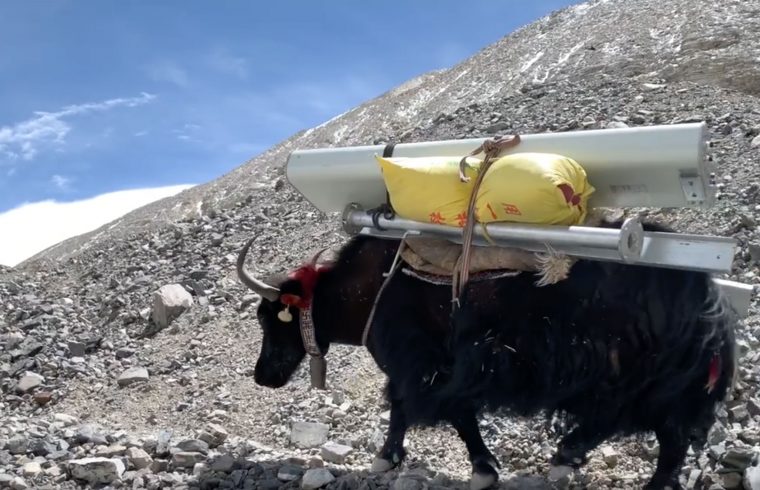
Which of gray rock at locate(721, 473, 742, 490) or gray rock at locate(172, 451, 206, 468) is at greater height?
gray rock at locate(172, 451, 206, 468)

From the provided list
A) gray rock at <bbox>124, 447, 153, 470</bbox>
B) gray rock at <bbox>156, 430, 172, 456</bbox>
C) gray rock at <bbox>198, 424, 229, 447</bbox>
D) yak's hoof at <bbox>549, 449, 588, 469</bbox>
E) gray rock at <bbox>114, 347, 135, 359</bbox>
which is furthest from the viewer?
gray rock at <bbox>114, 347, 135, 359</bbox>

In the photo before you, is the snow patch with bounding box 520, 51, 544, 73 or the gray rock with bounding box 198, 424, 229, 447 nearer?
the gray rock with bounding box 198, 424, 229, 447

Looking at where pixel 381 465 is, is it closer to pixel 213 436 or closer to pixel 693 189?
pixel 213 436

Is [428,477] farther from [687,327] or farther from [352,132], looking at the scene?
[352,132]

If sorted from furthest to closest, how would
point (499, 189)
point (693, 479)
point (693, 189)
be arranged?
point (693, 479) → point (499, 189) → point (693, 189)

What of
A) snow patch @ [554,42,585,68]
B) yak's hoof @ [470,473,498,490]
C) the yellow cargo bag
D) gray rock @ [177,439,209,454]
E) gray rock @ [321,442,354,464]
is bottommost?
yak's hoof @ [470,473,498,490]

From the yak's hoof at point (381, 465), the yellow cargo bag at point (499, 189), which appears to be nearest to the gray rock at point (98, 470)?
the yak's hoof at point (381, 465)

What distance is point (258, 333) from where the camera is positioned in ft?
22.3

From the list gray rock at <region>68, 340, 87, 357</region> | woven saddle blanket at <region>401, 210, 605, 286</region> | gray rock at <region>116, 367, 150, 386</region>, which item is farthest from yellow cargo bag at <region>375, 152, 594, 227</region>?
gray rock at <region>68, 340, 87, 357</region>

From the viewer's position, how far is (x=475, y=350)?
342 centimetres

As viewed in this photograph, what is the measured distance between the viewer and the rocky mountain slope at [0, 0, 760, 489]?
13.3 ft

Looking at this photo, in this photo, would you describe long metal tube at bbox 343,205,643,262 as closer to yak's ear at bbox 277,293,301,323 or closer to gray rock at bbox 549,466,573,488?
yak's ear at bbox 277,293,301,323

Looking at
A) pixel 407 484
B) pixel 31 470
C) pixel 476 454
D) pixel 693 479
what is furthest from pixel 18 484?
pixel 693 479

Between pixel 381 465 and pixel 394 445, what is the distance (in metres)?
0.12
